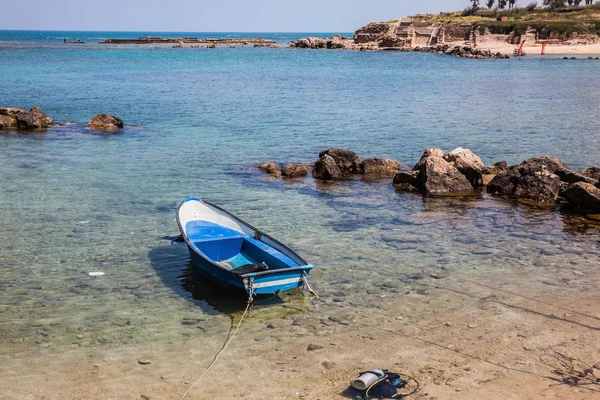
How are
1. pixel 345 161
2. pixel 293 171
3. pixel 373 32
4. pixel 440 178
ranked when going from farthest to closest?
pixel 373 32
pixel 345 161
pixel 293 171
pixel 440 178

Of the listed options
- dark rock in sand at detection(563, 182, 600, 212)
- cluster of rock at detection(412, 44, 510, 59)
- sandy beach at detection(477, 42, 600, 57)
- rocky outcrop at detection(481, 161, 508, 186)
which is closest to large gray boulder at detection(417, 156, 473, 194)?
rocky outcrop at detection(481, 161, 508, 186)

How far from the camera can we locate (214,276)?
13.0 meters

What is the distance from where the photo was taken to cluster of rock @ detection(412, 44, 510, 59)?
105 metres

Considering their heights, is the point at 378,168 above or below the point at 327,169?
below

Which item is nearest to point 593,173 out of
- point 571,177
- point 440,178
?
point 571,177

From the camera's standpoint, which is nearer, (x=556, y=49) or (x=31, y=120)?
(x=31, y=120)

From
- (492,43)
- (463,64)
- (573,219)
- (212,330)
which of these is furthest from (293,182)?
(492,43)

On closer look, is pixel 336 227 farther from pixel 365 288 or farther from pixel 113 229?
pixel 113 229

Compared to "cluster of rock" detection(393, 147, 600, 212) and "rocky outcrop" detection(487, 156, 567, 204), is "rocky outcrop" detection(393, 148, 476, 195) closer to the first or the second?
"cluster of rock" detection(393, 147, 600, 212)

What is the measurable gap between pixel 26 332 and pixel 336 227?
9019mm

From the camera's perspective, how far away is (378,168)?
2469 cm

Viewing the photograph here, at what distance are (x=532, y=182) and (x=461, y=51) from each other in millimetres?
95738

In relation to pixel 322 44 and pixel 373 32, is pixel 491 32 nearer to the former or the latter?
pixel 373 32

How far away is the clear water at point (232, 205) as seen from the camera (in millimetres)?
12773
